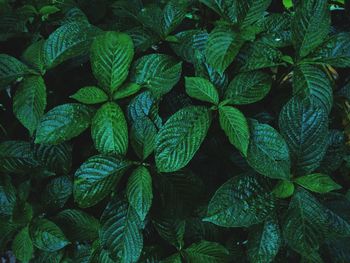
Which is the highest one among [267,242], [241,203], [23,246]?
[241,203]

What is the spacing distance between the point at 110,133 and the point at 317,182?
487mm

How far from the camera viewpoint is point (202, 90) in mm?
1005

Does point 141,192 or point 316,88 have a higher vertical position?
point 316,88

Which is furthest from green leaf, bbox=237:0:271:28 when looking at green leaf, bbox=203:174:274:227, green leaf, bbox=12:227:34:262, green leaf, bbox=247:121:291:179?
green leaf, bbox=12:227:34:262

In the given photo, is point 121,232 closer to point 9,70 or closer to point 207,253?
point 207,253

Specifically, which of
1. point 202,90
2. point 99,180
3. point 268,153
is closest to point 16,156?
point 99,180

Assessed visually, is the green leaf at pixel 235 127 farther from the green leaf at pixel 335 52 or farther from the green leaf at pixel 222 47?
the green leaf at pixel 335 52

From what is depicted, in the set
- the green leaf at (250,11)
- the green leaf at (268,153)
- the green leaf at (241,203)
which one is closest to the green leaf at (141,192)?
the green leaf at (241,203)

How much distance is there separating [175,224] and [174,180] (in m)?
0.15

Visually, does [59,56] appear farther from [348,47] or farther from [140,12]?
[348,47]

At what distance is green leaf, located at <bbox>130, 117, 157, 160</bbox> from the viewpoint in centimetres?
101

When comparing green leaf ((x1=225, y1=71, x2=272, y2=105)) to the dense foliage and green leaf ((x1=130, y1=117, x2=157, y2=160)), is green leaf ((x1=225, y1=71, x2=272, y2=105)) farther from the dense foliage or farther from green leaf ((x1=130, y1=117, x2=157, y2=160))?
green leaf ((x1=130, y1=117, x2=157, y2=160))

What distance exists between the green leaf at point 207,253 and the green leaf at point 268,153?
283 millimetres

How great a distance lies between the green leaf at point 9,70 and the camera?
3.49 ft
